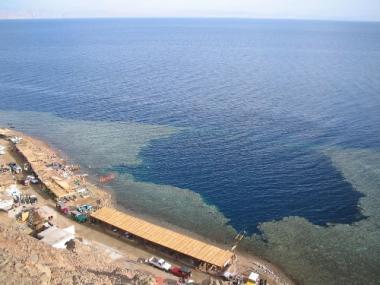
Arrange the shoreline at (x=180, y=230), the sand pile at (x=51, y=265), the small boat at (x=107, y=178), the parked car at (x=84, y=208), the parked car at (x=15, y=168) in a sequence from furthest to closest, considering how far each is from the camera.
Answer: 1. the parked car at (x=15, y=168)
2. the small boat at (x=107, y=178)
3. the parked car at (x=84, y=208)
4. the shoreline at (x=180, y=230)
5. the sand pile at (x=51, y=265)

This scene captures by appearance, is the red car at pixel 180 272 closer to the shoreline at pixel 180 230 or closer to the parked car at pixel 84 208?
the shoreline at pixel 180 230

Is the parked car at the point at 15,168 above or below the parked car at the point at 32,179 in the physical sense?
above

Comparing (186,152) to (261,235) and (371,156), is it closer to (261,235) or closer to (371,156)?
(261,235)

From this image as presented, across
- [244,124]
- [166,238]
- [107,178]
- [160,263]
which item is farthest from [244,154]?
Result: [160,263]

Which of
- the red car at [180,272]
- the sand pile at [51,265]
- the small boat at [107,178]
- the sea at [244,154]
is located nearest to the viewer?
the sand pile at [51,265]

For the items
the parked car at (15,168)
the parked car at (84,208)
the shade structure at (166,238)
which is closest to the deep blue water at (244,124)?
the shade structure at (166,238)

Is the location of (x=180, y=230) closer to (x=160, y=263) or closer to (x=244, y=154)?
(x=160, y=263)
